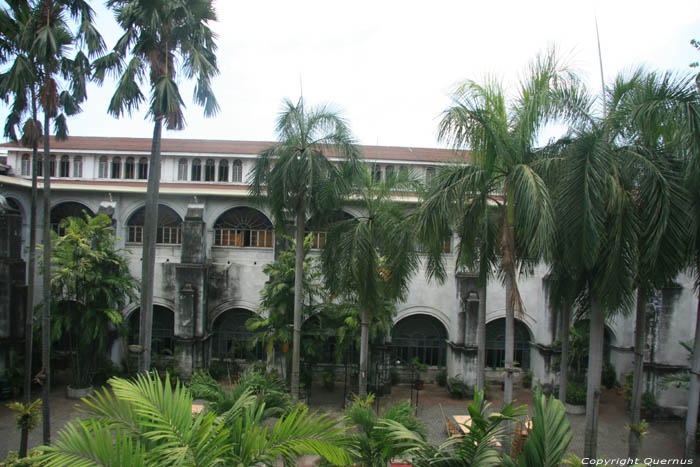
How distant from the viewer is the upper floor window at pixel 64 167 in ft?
73.2

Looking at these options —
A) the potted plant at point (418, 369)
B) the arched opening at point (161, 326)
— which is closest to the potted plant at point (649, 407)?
the potted plant at point (418, 369)

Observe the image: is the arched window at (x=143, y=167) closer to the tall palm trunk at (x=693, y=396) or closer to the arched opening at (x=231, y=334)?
the arched opening at (x=231, y=334)

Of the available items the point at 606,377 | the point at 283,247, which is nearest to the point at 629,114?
the point at 283,247

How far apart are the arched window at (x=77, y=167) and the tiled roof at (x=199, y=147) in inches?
20.6

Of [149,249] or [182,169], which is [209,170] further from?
[149,249]

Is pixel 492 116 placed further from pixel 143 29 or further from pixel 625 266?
pixel 143 29

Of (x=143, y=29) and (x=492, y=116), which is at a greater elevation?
(x=143, y=29)

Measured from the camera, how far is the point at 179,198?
19969 mm

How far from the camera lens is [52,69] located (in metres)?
11.4

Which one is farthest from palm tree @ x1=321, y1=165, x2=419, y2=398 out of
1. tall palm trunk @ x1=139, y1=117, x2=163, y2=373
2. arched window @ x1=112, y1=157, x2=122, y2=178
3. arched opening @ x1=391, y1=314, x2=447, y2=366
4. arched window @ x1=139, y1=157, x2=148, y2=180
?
arched window @ x1=112, y1=157, x2=122, y2=178

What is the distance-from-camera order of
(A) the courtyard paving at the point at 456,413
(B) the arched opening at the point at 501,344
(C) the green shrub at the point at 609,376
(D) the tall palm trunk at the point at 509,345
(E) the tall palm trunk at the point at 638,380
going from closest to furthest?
(D) the tall palm trunk at the point at 509,345 → (E) the tall palm trunk at the point at 638,380 → (A) the courtyard paving at the point at 456,413 → (C) the green shrub at the point at 609,376 → (B) the arched opening at the point at 501,344

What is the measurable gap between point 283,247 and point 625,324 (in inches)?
614

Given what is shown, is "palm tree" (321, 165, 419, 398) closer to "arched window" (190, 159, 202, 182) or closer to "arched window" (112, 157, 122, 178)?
"arched window" (190, 159, 202, 182)

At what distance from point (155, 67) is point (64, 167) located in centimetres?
1497
